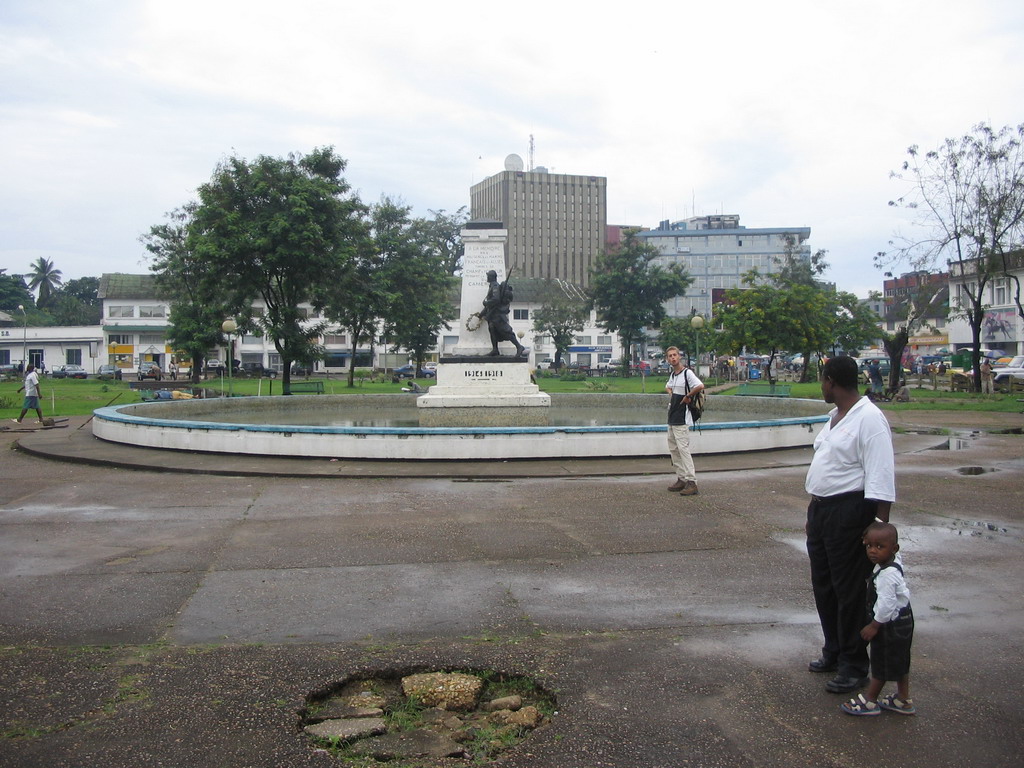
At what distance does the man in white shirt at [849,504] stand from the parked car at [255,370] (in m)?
62.6

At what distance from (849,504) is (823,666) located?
3.01ft

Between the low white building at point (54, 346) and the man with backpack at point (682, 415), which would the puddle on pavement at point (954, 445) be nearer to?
the man with backpack at point (682, 415)

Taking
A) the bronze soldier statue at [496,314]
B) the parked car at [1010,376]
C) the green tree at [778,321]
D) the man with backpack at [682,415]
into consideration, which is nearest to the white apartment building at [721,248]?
the parked car at [1010,376]

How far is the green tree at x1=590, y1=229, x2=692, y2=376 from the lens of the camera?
204 ft

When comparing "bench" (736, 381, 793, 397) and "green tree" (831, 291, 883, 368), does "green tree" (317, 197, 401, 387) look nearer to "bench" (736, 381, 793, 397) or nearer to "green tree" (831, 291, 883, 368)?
"bench" (736, 381, 793, 397)

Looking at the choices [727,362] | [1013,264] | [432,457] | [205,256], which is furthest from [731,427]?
[727,362]

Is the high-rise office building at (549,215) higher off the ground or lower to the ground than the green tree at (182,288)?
higher

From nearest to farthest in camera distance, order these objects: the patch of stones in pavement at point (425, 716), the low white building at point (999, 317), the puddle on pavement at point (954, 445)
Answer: the patch of stones in pavement at point (425, 716) < the puddle on pavement at point (954, 445) < the low white building at point (999, 317)

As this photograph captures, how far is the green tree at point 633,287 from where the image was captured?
→ 6222 centimetres

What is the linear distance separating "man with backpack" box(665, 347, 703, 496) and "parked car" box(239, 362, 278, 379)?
57257 millimetres

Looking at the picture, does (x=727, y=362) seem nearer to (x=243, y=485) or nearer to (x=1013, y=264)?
(x=1013, y=264)

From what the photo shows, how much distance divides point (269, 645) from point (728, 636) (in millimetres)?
2712

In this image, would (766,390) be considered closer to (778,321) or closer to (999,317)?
(778,321)

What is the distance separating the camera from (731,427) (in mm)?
13750
